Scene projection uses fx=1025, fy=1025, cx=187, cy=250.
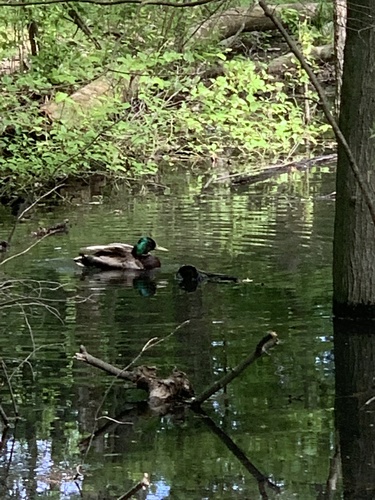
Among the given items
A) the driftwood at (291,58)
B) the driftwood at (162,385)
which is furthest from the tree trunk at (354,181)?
the driftwood at (291,58)

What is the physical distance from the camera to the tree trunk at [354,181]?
7500 mm

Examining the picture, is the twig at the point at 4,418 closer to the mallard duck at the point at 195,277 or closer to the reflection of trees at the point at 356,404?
the reflection of trees at the point at 356,404

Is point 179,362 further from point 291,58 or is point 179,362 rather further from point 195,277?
point 291,58

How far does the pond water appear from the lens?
198 inches

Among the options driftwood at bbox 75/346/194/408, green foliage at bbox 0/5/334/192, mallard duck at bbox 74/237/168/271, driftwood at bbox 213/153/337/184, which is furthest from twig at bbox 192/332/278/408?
driftwood at bbox 213/153/337/184

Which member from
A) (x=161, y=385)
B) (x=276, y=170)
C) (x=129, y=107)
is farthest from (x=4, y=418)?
(x=276, y=170)

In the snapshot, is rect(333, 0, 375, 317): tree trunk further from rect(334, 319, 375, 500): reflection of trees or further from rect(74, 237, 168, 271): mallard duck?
rect(74, 237, 168, 271): mallard duck

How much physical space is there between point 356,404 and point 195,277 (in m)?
3.64

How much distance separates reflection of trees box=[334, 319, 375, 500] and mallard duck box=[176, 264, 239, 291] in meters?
1.82

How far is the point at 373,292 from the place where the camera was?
780 centimetres

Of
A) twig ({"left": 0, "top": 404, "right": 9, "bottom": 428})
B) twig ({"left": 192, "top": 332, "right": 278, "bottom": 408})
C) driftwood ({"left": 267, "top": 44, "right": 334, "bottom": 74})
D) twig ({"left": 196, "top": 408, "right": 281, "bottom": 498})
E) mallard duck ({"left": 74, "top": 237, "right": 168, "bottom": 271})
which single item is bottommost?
twig ({"left": 196, "top": 408, "right": 281, "bottom": 498})

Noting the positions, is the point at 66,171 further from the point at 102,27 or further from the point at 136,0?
the point at 136,0

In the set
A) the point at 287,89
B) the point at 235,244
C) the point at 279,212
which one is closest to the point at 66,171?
the point at 279,212

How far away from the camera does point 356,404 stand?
6.04 meters
